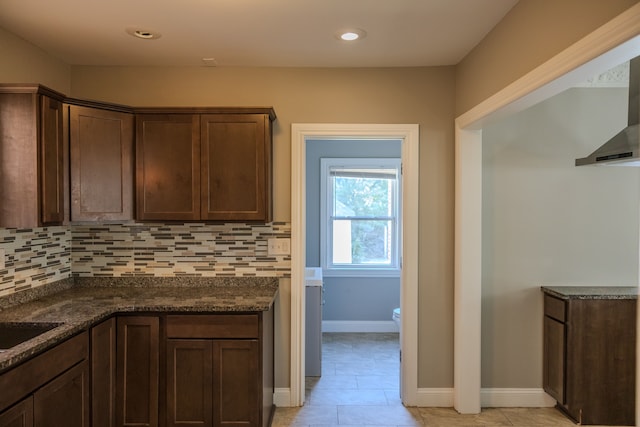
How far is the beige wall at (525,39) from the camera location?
145cm

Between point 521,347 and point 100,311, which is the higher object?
point 100,311

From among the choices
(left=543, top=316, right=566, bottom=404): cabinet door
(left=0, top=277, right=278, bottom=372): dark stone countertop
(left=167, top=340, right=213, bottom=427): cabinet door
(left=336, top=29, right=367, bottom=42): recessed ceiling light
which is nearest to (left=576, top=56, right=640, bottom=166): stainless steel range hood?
(left=543, top=316, right=566, bottom=404): cabinet door

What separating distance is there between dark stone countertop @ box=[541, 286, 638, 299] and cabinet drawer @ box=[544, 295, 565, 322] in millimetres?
40

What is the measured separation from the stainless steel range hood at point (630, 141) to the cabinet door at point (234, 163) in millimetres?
2052

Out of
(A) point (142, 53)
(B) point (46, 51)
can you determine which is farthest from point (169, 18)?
(B) point (46, 51)

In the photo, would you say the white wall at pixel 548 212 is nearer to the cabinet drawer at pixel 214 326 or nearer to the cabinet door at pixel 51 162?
the cabinet drawer at pixel 214 326

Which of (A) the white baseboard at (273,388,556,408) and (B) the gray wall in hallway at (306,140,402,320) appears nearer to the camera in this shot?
(A) the white baseboard at (273,388,556,408)

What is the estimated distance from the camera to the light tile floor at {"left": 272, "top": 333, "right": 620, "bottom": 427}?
2.74 metres

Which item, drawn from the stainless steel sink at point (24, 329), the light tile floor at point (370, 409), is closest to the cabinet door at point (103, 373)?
the stainless steel sink at point (24, 329)

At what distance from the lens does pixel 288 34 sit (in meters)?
2.36

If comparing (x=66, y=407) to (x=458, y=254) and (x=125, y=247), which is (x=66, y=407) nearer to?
(x=125, y=247)

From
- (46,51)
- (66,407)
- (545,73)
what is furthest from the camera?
(46,51)

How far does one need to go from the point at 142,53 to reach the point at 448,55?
1.97 m

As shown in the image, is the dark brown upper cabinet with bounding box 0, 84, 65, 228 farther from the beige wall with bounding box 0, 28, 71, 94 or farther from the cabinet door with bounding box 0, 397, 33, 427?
the cabinet door with bounding box 0, 397, 33, 427
